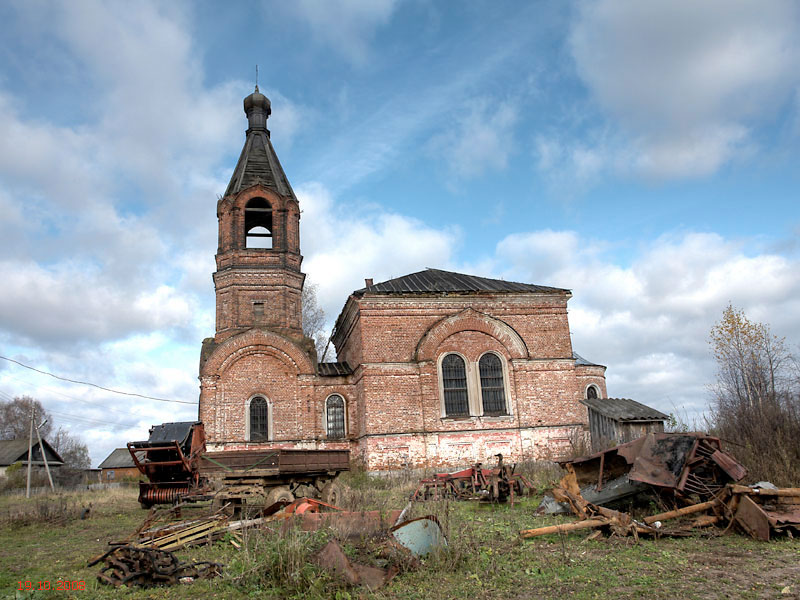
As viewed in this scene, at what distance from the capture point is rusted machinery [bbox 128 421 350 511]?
13.3 m

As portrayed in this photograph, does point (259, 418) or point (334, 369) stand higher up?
point (334, 369)

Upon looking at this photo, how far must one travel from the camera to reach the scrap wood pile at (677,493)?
8055mm

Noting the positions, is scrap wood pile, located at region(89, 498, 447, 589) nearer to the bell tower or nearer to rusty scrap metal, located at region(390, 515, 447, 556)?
rusty scrap metal, located at region(390, 515, 447, 556)

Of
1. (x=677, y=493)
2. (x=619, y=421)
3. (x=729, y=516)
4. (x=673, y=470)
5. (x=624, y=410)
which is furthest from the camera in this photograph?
(x=624, y=410)

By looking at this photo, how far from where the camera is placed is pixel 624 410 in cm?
1989

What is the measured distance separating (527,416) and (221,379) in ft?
36.8

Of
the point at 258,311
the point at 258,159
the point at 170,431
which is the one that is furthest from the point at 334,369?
the point at 170,431

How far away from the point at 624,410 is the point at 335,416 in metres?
10.4

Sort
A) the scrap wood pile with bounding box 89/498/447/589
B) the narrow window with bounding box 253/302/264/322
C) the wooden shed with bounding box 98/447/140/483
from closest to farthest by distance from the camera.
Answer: the scrap wood pile with bounding box 89/498/447/589
the narrow window with bounding box 253/302/264/322
the wooden shed with bounding box 98/447/140/483

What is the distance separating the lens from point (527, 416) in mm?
21000

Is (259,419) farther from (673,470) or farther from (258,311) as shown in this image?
(673,470)

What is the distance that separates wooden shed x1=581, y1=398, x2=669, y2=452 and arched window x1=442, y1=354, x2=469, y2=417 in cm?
450

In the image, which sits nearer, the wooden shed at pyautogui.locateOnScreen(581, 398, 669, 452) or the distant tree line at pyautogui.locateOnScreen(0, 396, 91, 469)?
the wooden shed at pyautogui.locateOnScreen(581, 398, 669, 452)

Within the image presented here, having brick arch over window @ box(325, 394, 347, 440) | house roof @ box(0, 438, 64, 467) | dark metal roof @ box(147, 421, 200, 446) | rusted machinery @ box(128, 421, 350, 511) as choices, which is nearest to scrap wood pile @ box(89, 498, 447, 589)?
rusted machinery @ box(128, 421, 350, 511)
